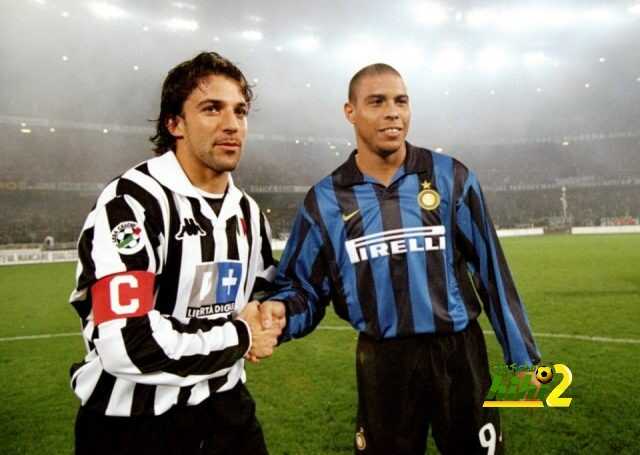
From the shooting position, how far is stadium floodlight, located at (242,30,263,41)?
3988cm

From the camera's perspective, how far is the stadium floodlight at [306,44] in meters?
41.5

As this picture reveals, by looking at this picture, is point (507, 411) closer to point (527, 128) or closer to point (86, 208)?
point (86, 208)

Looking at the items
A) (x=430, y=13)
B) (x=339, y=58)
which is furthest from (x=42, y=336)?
(x=339, y=58)

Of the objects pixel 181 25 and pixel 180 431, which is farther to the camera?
pixel 181 25

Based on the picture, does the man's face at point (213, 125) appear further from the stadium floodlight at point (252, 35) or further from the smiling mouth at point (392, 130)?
the stadium floodlight at point (252, 35)

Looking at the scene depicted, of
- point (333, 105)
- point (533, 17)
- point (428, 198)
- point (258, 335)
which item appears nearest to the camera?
point (258, 335)

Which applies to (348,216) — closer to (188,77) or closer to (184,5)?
(188,77)

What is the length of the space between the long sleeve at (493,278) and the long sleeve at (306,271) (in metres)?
0.70

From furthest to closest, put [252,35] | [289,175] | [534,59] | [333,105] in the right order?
[333,105] < [534,59] < [289,175] < [252,35]

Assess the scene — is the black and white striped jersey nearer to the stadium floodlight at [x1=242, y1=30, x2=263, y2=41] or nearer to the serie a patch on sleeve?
the serie a patch on sleeve

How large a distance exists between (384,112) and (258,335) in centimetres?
121

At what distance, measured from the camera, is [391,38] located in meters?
41.2

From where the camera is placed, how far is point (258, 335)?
184 cm

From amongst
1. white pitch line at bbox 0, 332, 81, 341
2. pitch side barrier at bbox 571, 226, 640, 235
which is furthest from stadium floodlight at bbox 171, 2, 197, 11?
white pitch line at bbox 0, 332, 81, 341
